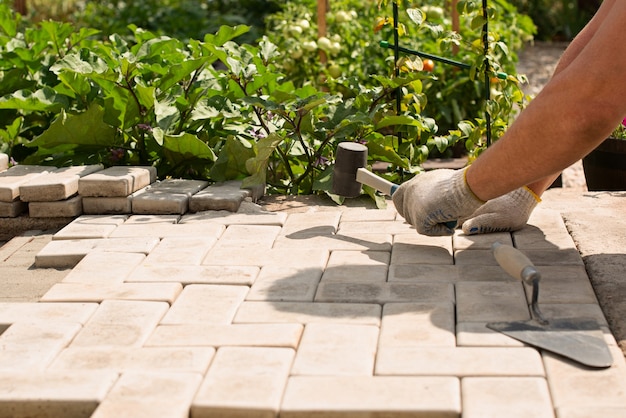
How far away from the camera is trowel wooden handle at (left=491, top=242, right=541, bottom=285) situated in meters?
2.56

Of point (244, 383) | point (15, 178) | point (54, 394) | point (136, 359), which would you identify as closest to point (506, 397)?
point (244, 383)

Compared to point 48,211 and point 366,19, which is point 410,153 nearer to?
point 48,211

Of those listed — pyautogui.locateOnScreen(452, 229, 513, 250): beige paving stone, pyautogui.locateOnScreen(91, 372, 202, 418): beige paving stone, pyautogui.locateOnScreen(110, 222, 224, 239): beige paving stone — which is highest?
pyautogui.locateOnScreen(91, 372, 202, 418): beige paving stone

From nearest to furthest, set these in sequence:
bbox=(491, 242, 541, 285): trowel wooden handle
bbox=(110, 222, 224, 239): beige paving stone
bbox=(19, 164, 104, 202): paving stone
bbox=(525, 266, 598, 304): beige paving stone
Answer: bbox=(491, 242, 541, 285): trowel wooden handle
bbox=(525, 266, 598, 304): beige paving stone
bbox=(110, 222, 224, 239): beige paving stone
bbox=(19, 164, 104, 202): paving stone

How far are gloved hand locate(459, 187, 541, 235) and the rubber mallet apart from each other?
35 cm

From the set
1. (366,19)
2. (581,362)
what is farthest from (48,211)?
(366,19)

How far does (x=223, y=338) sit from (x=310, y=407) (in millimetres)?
473

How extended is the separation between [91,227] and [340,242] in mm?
921

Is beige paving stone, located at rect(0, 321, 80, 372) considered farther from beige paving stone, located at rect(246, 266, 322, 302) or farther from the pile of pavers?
the pile of pavers

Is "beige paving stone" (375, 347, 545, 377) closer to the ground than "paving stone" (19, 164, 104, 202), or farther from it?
farther from it

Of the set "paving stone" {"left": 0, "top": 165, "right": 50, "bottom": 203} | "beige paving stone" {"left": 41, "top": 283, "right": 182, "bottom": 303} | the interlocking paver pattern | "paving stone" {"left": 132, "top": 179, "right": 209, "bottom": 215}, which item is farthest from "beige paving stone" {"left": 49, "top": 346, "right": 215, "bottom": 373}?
"paving stone" {"left": 0, "top": 165, "right": 50, "bottom": 203}

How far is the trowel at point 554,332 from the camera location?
7.56ft

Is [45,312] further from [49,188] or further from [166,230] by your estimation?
[49,188]

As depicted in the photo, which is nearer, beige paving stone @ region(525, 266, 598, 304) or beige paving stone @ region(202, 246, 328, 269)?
beige paving stone @ region(525, 266, 598, 304)
